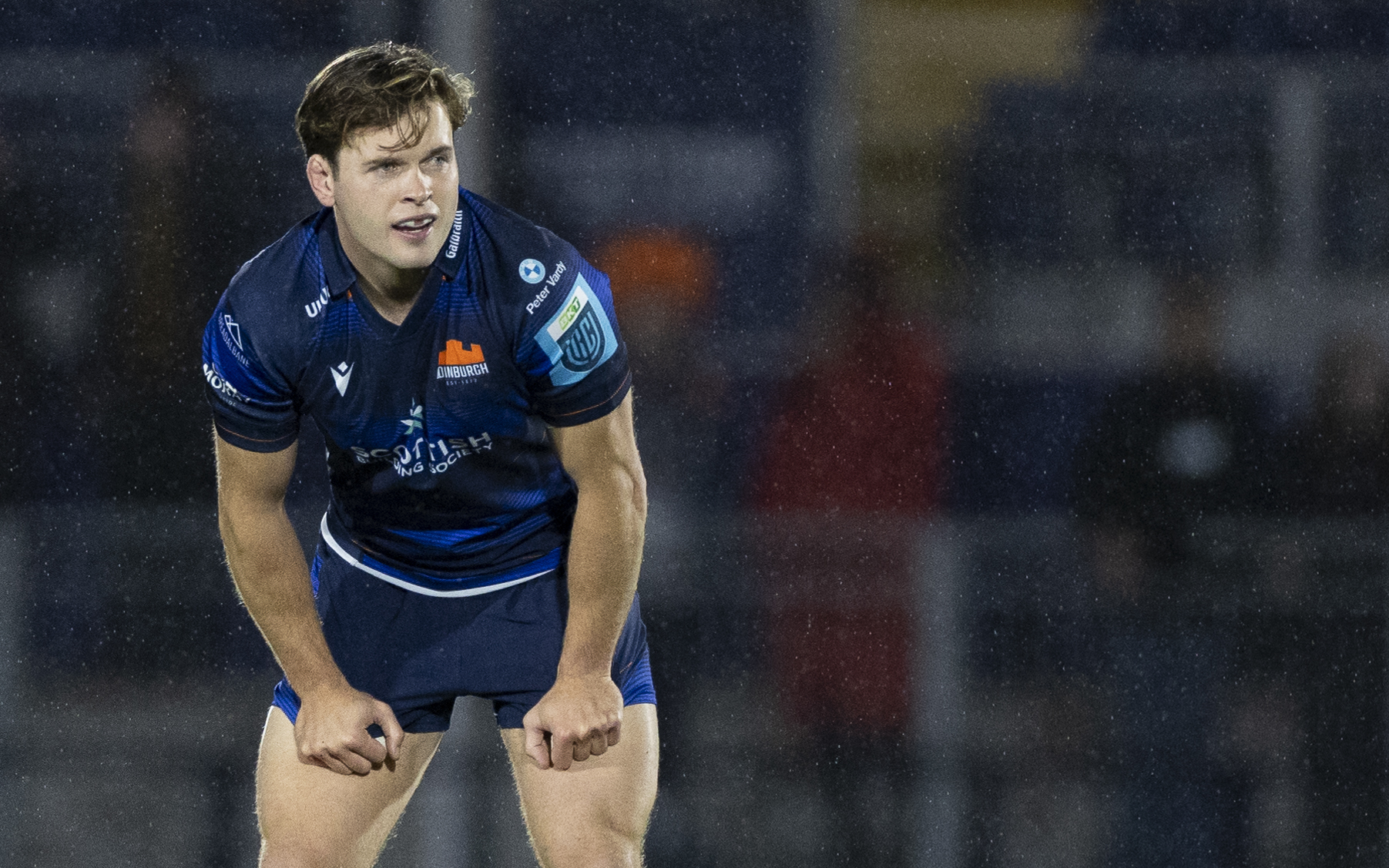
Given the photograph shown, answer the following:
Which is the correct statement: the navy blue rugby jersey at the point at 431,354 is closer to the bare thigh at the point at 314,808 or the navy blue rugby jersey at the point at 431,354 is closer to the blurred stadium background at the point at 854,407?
the bare thigh at the point at 314,808

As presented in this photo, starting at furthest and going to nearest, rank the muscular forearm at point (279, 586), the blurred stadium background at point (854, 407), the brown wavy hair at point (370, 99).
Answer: the blurred stadium background at point (854, 407) < the muscular forearm at point (279, 586) < the brown wavy hair at point (370, 99)

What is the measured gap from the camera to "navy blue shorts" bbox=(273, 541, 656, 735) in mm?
1335

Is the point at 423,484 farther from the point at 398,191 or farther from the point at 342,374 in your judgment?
the point at 398,191

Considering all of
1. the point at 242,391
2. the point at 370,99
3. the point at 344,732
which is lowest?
the point at 344,732

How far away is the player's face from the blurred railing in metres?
0.78

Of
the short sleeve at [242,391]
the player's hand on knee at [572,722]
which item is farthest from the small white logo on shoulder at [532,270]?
the player's hand on knee at [572,722]

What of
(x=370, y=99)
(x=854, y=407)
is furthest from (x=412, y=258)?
(x=854, y=407)

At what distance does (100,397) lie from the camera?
185cm

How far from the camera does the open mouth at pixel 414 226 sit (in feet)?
3.82

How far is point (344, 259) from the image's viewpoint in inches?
47.6

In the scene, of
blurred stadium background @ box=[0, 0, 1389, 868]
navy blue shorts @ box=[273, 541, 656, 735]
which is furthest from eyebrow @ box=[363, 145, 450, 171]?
blurred stadium background @ box=[0, 0, 1389, 868]

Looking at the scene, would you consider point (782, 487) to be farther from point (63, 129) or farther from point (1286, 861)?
point (63, 129)

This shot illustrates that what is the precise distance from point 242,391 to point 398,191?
22cm

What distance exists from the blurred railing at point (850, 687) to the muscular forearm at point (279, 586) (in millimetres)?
624
